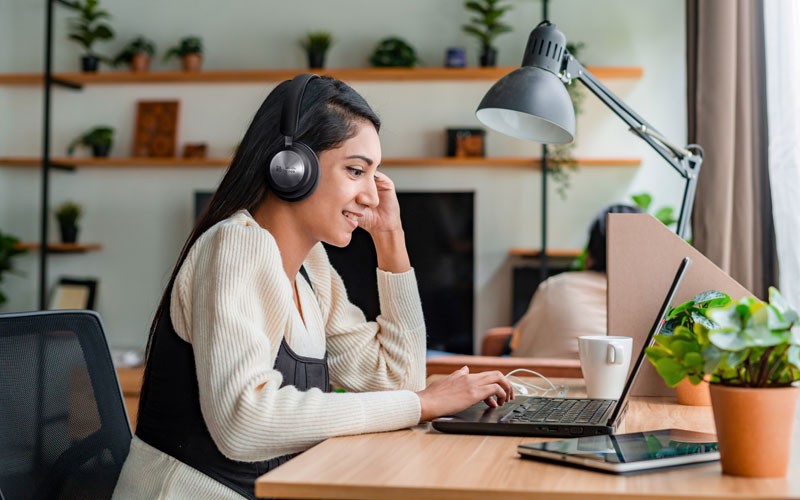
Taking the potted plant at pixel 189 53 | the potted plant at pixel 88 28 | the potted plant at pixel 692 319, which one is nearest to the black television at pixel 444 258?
the potted plant at pixel 189 53

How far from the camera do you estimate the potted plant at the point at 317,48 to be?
448cm

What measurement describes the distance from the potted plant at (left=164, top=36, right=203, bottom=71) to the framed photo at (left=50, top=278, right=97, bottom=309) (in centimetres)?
121

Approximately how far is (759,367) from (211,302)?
0.61 meters

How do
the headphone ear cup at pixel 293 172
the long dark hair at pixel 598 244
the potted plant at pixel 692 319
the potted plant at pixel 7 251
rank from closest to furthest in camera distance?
the headphone ear cup at pixel 293 172, the potted plant at pixel 692 319, the long dark hair at pixel 598 244, the potted plant at pixel 7 251

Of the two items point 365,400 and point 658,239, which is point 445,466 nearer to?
point 365,400

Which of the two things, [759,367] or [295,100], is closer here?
[759,367]

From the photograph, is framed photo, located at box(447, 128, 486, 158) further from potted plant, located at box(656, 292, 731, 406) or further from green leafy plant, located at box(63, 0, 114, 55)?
potted plant, located at box(656, 292, 731, 406)

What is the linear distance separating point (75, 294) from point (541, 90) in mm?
3690

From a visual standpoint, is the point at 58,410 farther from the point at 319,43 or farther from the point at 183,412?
the point at 319,43

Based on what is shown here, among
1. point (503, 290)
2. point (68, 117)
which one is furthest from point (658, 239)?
point (68, 117)

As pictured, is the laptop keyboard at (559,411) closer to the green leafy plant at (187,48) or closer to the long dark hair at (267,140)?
the long dark hair at (267,140)

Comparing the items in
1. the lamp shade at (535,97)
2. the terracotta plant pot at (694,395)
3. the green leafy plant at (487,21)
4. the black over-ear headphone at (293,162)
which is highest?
the green leafy plant at (487,21)

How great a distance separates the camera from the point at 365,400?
111 cm

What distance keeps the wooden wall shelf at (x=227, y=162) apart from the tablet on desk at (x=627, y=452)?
11.1ft
